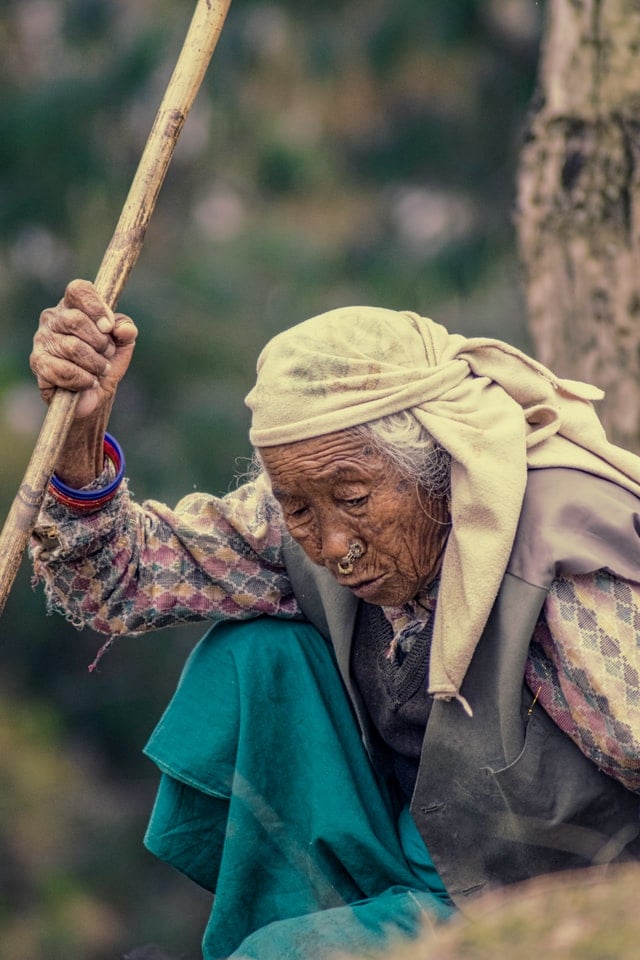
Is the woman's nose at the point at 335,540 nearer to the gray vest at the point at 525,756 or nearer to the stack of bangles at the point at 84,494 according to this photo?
the gray vest at the point at 525,756

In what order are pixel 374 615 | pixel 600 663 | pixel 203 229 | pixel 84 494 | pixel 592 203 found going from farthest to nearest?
pixel 203 229 → pixel 592 203 → pixel 374 615 → pixel 84 494 → pixel 600 663

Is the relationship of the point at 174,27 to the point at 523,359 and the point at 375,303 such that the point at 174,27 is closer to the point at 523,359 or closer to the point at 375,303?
the point at 375,303

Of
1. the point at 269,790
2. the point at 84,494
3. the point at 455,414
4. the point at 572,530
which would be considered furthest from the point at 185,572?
the point at 572,530

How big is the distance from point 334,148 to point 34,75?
2.00 meters

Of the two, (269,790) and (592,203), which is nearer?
(269,790)

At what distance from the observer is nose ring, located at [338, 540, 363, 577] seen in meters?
3.04

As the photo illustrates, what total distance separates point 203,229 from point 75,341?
776 centimetres

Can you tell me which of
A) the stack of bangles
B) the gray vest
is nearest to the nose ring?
A: the gray vest

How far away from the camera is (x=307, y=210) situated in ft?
34.1

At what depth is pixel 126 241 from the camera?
3082 millimetres

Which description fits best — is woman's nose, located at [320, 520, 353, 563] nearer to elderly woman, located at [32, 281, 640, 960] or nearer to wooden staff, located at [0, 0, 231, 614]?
elderly woman, located at [32, 281, 640, 960]

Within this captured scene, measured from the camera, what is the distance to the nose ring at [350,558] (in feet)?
9.97

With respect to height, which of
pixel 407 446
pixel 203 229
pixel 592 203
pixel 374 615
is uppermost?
pixel 203 229

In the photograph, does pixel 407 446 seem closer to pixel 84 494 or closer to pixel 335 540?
pixel 335 540
